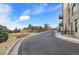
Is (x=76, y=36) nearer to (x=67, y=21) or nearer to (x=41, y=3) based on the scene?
(x=67, y=21)

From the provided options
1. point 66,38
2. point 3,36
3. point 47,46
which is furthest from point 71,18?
point 3,36

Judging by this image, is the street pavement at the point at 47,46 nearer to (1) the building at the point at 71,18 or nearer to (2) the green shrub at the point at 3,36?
(1) the building at the point at 71,18

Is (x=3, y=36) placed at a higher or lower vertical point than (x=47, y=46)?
higher

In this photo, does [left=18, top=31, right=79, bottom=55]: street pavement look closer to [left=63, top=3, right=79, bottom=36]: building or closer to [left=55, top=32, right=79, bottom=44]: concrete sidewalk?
[left=55, top=32, right=79, bottom=44]: concrete sidewalk

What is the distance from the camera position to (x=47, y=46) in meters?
5.09

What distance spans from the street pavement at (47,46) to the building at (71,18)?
296 millimetres

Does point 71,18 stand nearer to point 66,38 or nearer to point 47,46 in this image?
point 66,38

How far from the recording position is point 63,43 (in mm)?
5098

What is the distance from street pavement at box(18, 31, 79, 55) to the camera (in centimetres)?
498

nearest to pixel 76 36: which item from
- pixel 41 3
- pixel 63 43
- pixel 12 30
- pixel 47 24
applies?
pixel 63 43

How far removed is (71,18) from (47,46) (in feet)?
2.81
